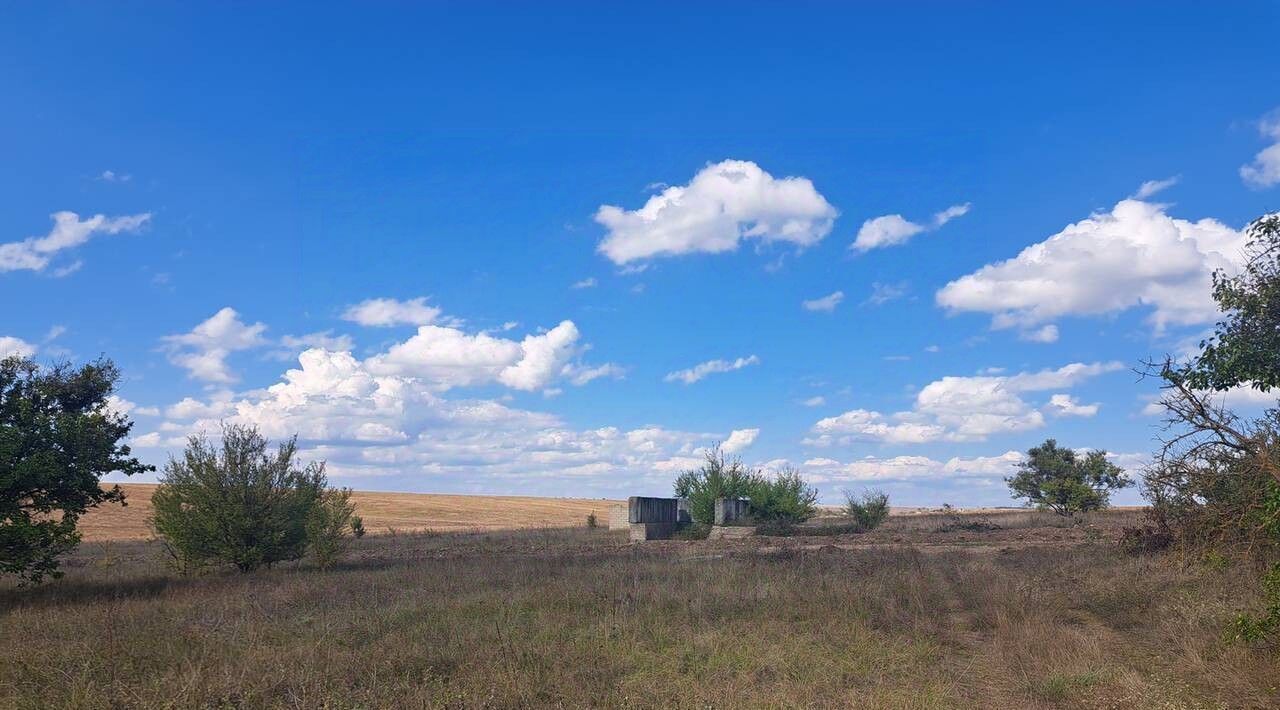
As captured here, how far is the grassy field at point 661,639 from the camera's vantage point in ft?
29.2

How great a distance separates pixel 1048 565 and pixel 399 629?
46.6 feet

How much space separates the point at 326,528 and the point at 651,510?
59.5ft

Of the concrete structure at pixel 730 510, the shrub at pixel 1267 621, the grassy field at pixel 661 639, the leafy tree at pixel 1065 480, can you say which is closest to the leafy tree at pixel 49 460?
the grassy field at pixel 661 639

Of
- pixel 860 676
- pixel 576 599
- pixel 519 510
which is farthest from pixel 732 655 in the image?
pixel 519 510

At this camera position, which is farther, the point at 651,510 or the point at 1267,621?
the point at 651,510

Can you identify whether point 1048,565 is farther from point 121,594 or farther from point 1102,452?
point 1102,452

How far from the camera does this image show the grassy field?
29.2 ft

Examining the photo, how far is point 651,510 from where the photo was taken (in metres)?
39.2

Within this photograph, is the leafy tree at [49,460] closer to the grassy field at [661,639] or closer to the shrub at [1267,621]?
the grassy field at [661,639]

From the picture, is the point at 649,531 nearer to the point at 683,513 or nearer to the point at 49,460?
the point at 683,513

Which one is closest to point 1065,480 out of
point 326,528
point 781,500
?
point 781,500

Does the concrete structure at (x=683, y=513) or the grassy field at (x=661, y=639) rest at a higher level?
the concrete structure at (x=683, y=513)

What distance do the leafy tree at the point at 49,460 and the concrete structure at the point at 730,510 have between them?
25.2 m

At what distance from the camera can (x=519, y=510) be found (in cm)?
→ 9094
